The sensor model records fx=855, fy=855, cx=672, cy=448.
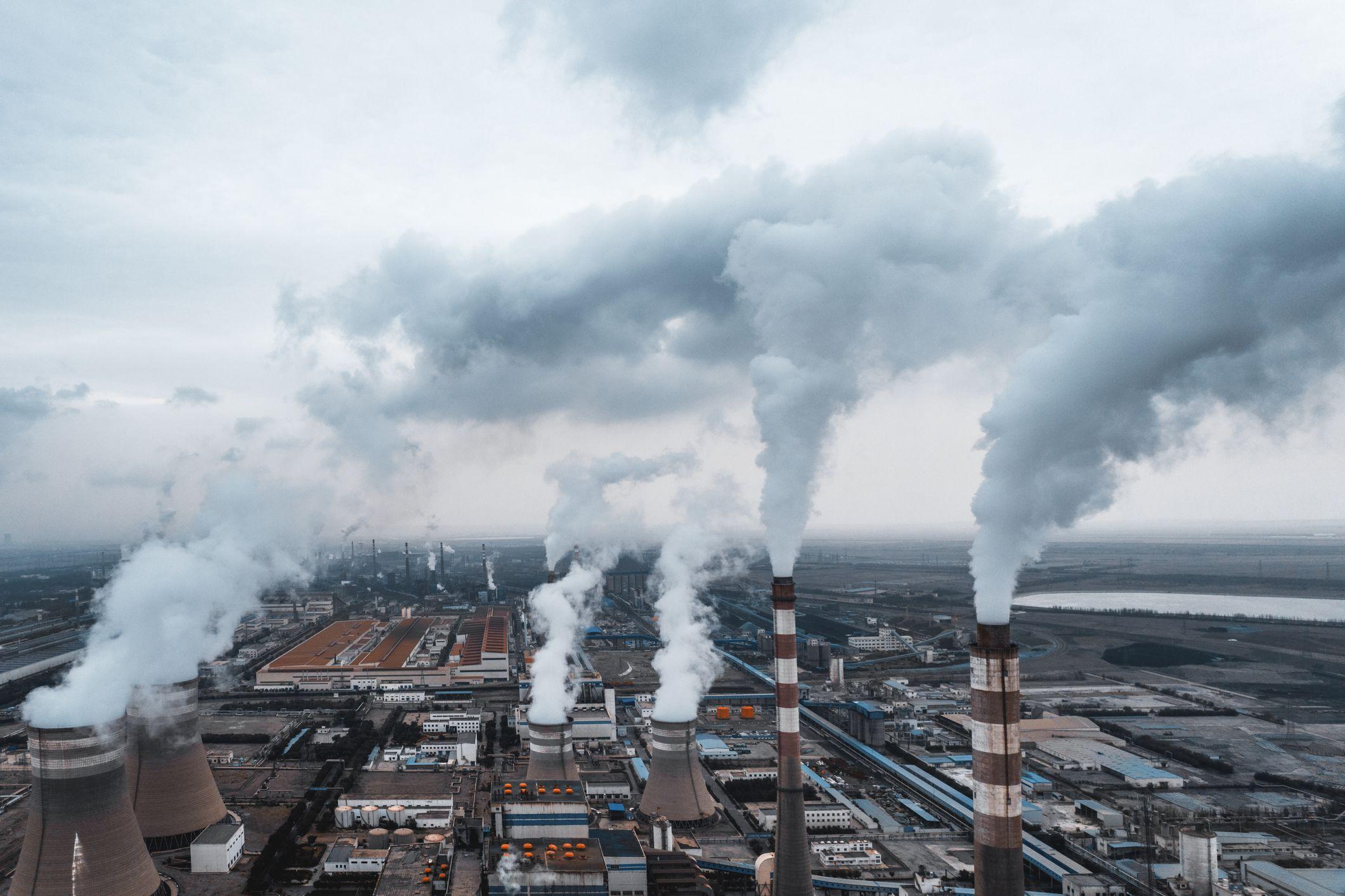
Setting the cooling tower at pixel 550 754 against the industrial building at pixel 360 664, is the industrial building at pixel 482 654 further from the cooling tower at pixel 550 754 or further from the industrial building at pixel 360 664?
the cooling tower at pixel 550 754

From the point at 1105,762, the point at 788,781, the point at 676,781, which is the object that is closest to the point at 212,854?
the point at 676,781

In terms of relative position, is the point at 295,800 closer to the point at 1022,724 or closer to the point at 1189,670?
the point at 1022,724

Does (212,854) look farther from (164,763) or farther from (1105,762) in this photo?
(1105,762)

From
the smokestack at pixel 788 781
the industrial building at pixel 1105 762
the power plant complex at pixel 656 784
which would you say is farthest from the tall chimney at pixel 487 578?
the smokestack at pixel 788 781

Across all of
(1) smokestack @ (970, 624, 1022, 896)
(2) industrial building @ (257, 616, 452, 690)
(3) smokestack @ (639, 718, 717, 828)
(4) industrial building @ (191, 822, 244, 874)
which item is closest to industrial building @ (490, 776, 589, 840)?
(3) smokestack @ (639, 718, 717, 828)

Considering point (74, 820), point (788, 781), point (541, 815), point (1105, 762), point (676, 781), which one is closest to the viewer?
point (74, 820)

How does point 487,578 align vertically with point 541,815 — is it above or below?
below
